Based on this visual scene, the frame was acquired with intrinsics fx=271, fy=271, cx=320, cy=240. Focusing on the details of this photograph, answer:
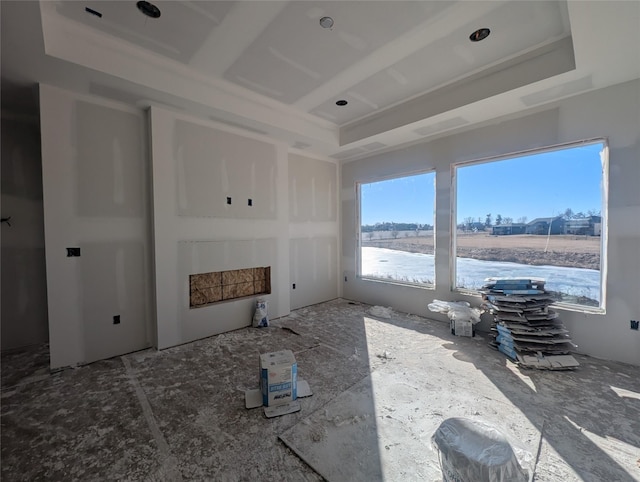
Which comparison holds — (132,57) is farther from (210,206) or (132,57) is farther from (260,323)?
(260,323)

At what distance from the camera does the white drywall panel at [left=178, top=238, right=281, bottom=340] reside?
3750 mm

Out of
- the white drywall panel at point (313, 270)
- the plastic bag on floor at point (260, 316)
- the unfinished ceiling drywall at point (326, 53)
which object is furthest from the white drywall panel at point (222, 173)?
the plastic bag on floor at point (260, 316)

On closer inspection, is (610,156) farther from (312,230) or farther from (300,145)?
(312,230)

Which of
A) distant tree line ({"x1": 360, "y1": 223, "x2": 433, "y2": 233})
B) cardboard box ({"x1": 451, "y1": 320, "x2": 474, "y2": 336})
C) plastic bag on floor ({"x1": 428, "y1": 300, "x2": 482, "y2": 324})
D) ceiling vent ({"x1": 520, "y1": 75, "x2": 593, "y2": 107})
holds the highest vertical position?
ceiling vent ({"x1": 520, "y1": 75, "x2": 593, "y2": 107})

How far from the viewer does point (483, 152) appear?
4051mm

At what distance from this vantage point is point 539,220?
3.66 meters

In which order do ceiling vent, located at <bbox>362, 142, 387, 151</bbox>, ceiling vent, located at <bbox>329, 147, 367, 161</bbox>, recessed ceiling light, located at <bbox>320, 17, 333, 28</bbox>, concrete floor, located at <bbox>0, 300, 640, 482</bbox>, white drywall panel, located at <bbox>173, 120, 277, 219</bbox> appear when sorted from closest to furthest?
concrete floor, located at <bbox>0, 300, 640, 482</bbox> < recessed ceiling light, located at <bbox>320, 17, 333, 28</bbox> < white drywall panel, located at <bbox>173, 120, 277, 219</bbox> < ceiling vent, located at <bbox>362, 142, 387, 151</bbox> < ceiling vent, located at <bbox>329, 147, 367, 161</bbox>

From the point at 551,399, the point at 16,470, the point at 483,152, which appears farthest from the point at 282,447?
the point at 483,152

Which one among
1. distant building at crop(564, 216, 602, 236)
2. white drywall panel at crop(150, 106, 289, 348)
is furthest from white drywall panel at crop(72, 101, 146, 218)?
distant building at crop(564, 216, 602, 236)

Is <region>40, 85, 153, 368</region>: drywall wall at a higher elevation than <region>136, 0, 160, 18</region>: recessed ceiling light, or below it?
below

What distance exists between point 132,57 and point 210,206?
1.85 metres

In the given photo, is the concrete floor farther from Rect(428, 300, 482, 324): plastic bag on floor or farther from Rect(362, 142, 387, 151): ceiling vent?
Rect(362, 142, 387, 151): ceiling vent

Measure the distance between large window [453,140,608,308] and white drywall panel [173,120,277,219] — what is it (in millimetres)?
3158

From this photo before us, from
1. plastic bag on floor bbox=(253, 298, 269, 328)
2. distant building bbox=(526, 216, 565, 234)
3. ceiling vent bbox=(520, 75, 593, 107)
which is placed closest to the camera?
ceiling vent bbox=(520, 75, 593, 107)
